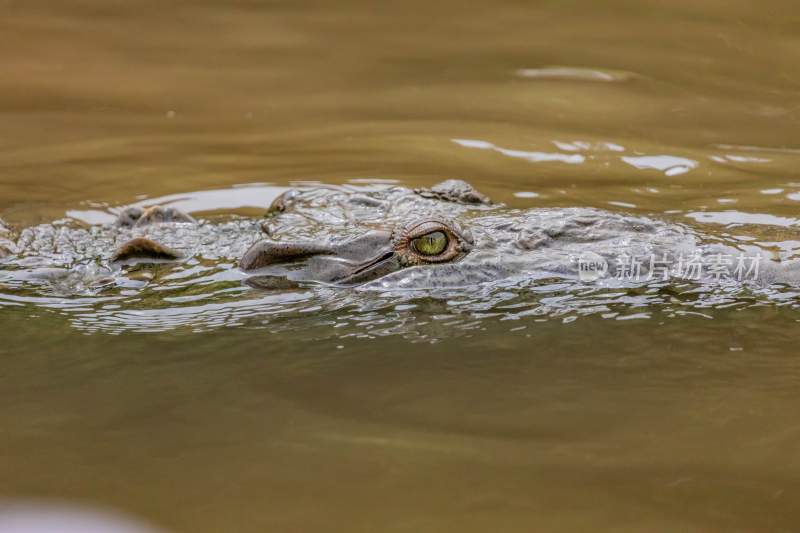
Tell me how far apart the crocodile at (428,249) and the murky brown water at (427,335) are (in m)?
0.27

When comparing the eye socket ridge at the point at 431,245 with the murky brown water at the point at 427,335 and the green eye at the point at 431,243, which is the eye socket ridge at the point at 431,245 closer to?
the green eye at the point at 431,243

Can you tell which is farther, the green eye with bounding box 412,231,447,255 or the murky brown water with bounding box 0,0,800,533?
the green eye with bounding box 412,231,447,255

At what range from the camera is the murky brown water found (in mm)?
2852

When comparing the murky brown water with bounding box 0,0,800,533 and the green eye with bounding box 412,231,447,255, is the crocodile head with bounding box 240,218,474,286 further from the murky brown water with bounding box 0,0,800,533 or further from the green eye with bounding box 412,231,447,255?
the murky brown water with bounding box 0,0,800,533

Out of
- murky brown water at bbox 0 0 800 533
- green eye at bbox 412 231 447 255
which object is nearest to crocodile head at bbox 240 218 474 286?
green eye at bbox 412 231 447 255

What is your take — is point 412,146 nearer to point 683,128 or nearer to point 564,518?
point 683,128

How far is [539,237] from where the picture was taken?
477 cm

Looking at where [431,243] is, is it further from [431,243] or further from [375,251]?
[375,251]

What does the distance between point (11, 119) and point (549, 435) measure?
20.6 feet

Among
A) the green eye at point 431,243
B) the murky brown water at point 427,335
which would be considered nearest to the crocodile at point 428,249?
the green eye at point 431,243

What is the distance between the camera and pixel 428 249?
4.68 meters

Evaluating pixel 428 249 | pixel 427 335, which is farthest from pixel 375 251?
pixel 427 335

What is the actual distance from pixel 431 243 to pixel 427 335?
0.64 metres

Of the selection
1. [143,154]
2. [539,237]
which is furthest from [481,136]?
[539,237]
